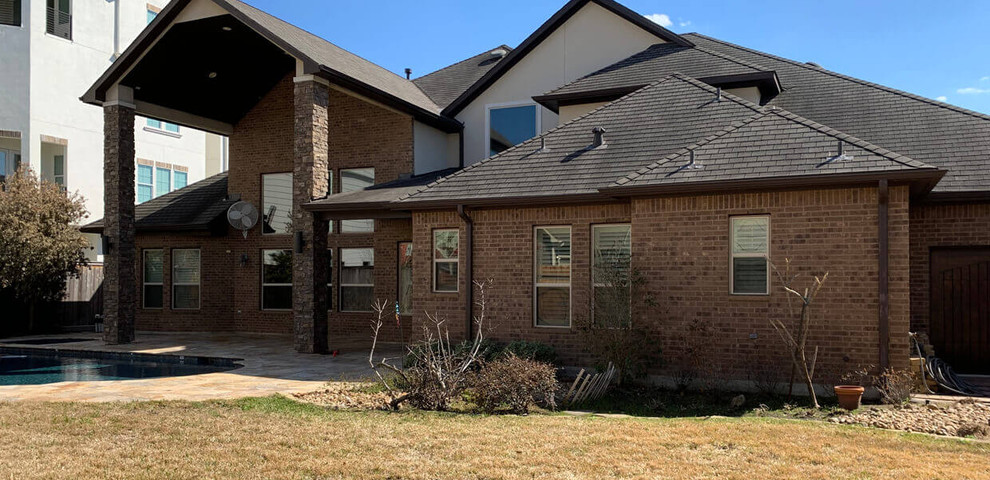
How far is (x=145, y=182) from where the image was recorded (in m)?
33.7

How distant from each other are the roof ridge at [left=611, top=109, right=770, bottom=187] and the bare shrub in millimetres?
3563

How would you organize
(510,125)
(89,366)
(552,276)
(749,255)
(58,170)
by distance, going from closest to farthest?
(749,255) → (552,276) → (89,366) → (510,125) → (58,170)

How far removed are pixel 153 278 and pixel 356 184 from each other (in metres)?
7.51

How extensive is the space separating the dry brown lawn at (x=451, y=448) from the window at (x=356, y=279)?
11.1 metres

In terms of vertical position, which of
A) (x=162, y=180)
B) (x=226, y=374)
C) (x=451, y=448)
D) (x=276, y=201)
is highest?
(x=162, y=180)

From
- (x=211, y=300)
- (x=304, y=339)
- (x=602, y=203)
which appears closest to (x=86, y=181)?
(x=211, y=300)

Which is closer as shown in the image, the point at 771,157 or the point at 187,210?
the point at 771,157

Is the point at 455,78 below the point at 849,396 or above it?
above

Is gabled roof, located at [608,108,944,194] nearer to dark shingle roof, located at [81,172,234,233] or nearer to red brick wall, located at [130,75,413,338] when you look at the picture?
red brick wall, located at [130,75,413,338]

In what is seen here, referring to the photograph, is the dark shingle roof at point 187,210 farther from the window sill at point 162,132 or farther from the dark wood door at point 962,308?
the dark wood door at point 962,308

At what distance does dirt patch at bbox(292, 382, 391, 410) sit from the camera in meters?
10.4

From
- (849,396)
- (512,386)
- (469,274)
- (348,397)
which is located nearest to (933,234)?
(849,396)

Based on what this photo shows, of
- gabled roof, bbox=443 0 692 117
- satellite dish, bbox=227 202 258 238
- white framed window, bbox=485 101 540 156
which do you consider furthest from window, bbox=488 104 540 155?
satellite dish, bbox=227 202 258 238

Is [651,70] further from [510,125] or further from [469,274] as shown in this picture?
[469,274]
